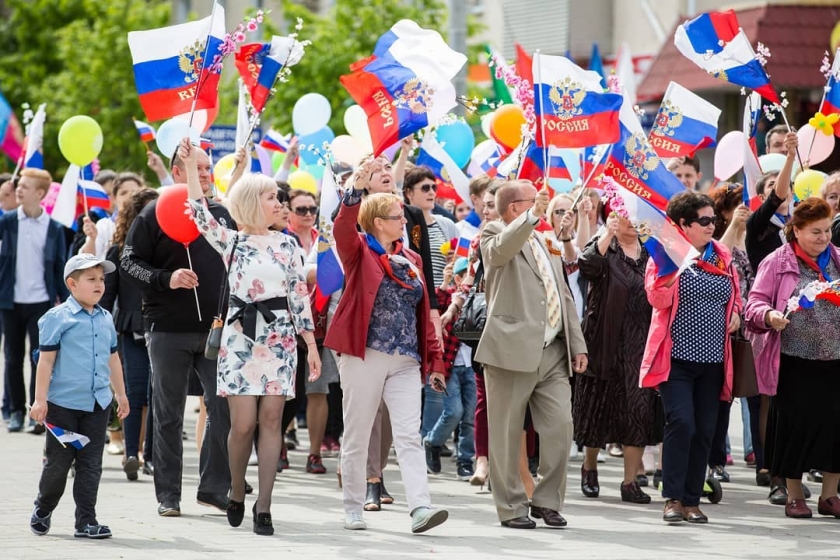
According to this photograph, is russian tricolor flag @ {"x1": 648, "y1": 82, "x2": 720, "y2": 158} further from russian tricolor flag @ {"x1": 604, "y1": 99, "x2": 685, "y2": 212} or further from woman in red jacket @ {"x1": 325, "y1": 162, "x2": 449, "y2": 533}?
woman in red jacket @ {"x1": 325, "y1": 162, "x2": 449, "y2": 533}

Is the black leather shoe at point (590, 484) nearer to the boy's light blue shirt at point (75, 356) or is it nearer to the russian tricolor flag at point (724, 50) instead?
the russian tricolor flag at point (724, 50)

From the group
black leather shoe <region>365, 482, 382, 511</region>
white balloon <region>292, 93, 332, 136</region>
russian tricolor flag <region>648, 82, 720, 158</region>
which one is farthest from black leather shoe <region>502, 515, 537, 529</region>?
white balloon <region>292, 93, 332, 136</region>

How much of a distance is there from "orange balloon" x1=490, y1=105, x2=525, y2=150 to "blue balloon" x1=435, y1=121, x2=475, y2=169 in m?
0.32

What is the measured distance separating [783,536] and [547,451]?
4.81 ft

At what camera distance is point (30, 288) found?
1322cm

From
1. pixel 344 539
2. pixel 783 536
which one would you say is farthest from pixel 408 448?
pixel 783 536

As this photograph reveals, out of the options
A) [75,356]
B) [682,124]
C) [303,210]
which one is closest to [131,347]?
[303,210]

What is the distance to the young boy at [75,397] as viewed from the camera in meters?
7.96

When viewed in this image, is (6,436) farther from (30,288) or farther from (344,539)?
(344,539)

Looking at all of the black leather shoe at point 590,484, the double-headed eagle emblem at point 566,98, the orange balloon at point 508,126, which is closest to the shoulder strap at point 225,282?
the double-headed eagle emblem at point 566,98

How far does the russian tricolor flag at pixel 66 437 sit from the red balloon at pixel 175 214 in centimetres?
135

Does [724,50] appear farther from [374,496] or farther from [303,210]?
[374,496]

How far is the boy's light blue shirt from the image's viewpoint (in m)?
7.99

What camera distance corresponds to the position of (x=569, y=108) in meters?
9.37
